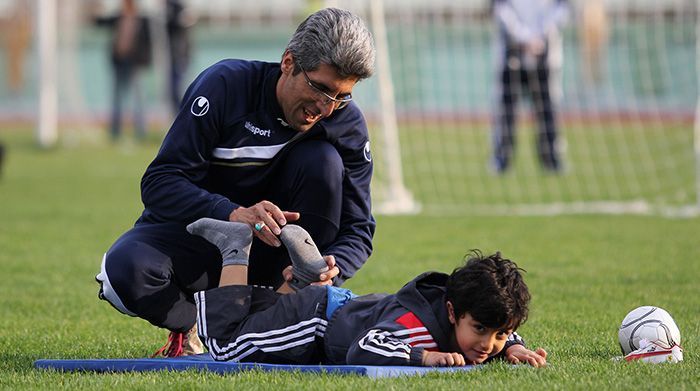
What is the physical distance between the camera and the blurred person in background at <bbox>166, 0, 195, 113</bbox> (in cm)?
1762

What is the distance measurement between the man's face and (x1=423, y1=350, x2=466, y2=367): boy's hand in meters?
0.94

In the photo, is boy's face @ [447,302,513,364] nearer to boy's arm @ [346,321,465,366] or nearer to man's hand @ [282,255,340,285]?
boy's arm @ [346,321,465,366]

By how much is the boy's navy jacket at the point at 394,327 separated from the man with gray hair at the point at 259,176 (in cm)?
26

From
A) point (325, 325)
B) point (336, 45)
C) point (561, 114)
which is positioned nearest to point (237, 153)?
point (336, 45)

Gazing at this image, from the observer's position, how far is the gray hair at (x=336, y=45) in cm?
402

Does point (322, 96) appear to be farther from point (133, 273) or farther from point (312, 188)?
point (133, 273)

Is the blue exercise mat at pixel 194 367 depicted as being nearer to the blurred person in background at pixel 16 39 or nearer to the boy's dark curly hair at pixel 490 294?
the boy's dark curly hair at pixel 490 294

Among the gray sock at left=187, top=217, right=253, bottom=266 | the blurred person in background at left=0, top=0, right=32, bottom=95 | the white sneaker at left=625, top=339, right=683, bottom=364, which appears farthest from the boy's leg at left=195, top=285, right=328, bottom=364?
the blurred person in background at left=0, top=0, right=32, bottom=95

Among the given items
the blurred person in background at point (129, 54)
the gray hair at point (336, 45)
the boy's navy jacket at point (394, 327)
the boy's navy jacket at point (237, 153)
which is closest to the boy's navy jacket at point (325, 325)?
the boy's navy jacket at point (394, 327)

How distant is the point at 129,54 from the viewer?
18.1m

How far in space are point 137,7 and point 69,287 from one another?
1316cm

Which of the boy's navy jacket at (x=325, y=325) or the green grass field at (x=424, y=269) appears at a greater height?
the boy's navy jacket at (x=325, y=325)

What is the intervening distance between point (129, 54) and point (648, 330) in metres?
14.8

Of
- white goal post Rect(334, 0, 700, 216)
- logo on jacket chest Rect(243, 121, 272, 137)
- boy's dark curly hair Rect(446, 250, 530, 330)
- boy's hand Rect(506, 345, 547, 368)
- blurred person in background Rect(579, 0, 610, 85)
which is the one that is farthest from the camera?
blurred person in background Rect(579, 0, 610, 85)
